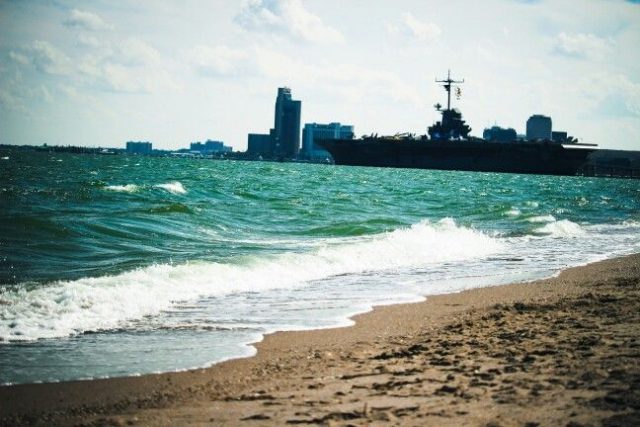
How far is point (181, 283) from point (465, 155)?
103 meters

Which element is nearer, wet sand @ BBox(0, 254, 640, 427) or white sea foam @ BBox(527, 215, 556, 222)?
wet sand @ BBox(0, 254, 640, 427)

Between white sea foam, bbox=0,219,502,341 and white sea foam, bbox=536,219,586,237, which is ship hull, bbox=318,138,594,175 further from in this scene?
white sea foam, bbox=0,219,502,341

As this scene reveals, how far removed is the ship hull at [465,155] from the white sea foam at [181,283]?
302 ft

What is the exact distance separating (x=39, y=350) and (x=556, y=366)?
4.55 metres

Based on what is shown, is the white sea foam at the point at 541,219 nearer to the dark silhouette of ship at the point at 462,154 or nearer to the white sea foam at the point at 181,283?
the white sea foam at the point at 181,283

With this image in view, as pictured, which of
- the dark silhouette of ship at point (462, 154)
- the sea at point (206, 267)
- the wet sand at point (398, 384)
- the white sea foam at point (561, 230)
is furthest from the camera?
the dark silhouette of ship at point (462, 154)

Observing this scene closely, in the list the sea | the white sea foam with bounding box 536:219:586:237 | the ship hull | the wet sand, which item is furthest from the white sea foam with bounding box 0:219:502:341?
the ship hull

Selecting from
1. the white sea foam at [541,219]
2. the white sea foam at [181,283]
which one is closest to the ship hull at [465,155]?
the white sea foam at [541,219]

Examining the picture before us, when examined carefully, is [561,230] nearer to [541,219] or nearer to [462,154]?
[541,219]

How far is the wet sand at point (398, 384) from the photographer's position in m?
4.33

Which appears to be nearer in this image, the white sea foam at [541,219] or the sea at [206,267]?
the sea at [206,267]

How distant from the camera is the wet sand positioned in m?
4.33

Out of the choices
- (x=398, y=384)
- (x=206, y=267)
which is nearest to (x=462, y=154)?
(x=206, y=267)

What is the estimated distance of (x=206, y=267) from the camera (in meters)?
12.0
